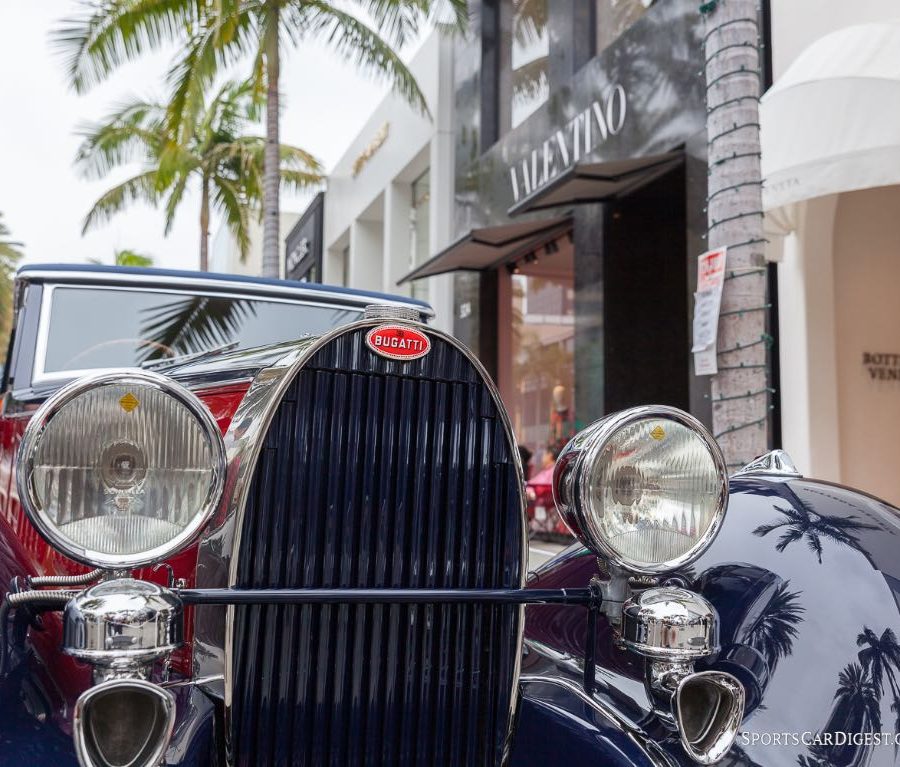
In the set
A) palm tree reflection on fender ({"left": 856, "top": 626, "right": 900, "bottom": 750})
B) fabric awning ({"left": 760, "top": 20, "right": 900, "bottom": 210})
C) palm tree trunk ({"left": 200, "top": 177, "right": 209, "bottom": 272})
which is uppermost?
palm tree trunk ({"left": 200, "top": 177, "right": 209, "bottom": 272})

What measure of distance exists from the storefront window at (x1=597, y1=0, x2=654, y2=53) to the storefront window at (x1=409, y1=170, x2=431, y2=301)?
525 centimetres

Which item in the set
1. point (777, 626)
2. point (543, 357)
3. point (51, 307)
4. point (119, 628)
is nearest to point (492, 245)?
point (543, 357)

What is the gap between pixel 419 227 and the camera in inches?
587

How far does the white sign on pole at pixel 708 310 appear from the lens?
3.47 m

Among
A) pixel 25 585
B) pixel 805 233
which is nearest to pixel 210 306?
pixel 25 585

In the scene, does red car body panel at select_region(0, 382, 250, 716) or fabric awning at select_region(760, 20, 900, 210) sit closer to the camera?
red car body panel at select_region(0, 382, 250, 716)

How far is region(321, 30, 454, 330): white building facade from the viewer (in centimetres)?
1307

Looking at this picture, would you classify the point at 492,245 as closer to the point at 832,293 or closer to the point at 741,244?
the point at 832,293

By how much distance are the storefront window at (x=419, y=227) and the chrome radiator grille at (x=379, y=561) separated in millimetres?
12977

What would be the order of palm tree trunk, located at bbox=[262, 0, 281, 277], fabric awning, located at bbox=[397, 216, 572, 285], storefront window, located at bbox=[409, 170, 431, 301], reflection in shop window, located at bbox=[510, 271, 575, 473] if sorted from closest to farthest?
fabric awning, located at bbox=[397, 216, 572, 285]
palm tree trunk, located at bbox=[262, 0, 281, 277]
reflection in shop window, located at bbox=[510, 271, 575, 473]
storefront window, located at bbox=[409, 170, 431, 301]

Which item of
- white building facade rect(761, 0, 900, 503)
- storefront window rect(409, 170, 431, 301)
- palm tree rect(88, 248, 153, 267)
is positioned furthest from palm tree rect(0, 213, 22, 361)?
white building facade rect(761, 0, 900, 503)

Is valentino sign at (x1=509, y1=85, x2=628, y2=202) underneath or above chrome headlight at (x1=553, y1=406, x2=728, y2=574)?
above

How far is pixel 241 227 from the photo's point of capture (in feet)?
56.2
